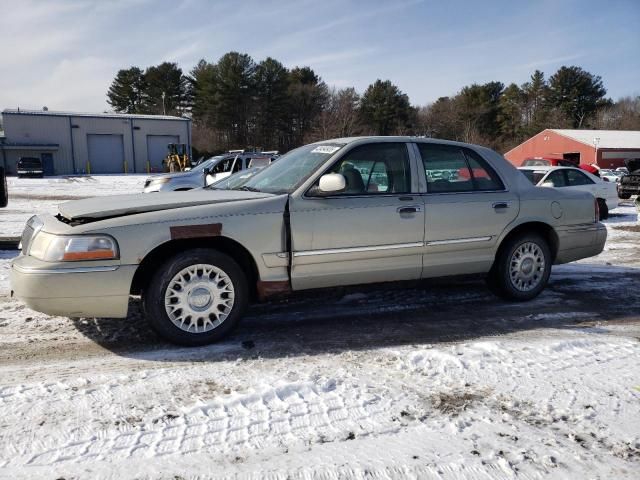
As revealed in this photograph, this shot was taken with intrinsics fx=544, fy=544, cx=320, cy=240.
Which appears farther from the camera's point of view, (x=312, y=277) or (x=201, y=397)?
(x=312, y=277)

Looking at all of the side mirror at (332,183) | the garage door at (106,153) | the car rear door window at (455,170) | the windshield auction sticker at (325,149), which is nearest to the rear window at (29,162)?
the garage door at (106,153)

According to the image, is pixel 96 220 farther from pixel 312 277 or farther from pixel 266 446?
pixel 266 446

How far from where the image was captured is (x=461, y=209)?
17.1 feet

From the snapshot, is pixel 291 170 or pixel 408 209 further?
pixel 291 170

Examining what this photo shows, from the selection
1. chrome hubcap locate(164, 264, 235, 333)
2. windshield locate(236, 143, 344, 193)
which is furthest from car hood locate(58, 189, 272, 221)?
chrome hubcap locate(164, 264, 235, 333)

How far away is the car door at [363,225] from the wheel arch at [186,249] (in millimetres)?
379

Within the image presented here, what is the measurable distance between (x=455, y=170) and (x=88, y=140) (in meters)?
50.3

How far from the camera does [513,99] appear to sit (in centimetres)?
7838

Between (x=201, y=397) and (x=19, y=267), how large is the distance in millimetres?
1815

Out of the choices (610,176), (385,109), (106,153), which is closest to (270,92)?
(385,109)

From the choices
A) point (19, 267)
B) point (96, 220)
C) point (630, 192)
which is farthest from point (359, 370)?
point (630, 192)

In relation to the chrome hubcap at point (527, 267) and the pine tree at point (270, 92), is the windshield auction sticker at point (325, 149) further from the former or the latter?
the pine tree at point (270, 92)

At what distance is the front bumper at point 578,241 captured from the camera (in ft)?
19.3

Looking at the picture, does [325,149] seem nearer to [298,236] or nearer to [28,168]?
[298,236]
